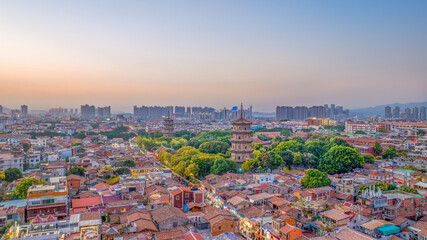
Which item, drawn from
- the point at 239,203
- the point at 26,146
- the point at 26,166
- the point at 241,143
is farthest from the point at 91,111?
the point at 239,203

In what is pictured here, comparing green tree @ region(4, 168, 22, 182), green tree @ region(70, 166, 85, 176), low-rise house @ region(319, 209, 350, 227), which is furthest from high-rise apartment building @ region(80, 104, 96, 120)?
low-rise house @ region(319, 209, 350, 227)

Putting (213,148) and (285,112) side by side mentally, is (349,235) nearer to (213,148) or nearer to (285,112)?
(213,148)

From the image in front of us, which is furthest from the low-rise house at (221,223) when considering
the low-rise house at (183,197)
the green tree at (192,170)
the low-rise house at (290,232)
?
the green tree at (192,170)

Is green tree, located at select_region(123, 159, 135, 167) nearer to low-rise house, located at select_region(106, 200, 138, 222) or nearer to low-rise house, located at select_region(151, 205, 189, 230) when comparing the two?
low-rise house, located at select_region(106, 200, 138, 222)

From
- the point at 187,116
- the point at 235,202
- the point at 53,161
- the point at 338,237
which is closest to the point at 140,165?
the point at 53,161

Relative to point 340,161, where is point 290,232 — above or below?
below

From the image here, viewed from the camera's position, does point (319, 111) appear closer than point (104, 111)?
Yes

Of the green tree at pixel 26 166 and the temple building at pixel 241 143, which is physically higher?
the temple building at pixel 241 143

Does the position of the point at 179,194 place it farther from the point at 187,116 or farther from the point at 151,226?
the point at 187,116

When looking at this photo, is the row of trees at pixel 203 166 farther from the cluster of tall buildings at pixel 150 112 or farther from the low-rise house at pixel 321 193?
the cluster of tall buildings at pixel 150 112
